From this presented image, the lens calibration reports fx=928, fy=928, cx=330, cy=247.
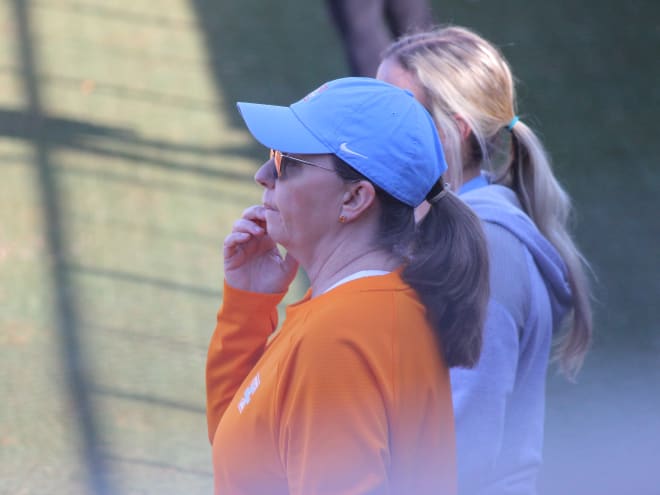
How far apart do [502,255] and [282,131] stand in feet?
2.52

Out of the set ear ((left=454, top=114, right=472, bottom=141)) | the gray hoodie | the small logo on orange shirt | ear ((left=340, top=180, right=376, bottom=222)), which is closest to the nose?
ear ((left=340, top=180, right=376, bottom=222))

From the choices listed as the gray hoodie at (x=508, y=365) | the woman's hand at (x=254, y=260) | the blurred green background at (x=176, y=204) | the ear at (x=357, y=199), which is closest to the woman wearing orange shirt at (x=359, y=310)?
the ear at (x=357, y=199)

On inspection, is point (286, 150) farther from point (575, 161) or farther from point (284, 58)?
point (284, 58)

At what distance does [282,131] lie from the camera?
5.49 ft

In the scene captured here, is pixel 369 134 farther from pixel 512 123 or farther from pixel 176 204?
pixel 176 204

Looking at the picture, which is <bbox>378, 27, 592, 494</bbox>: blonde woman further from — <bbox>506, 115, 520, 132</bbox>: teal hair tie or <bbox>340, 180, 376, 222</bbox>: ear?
<bbox>340, 180, 376, 222</bbox>: ear

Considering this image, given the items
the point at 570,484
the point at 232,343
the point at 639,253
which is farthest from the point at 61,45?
the point at 232,343

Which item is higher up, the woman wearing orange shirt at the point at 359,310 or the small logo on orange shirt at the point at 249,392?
the woman wearing orange shirt at the point at 359,310

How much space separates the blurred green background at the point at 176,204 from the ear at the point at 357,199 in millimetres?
2300

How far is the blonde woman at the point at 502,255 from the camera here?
6.80 feet

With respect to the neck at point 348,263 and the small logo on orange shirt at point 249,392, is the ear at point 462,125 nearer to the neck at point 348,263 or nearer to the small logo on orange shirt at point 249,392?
the neck at point 348,263

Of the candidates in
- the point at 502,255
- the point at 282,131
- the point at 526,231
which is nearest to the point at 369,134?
the point at 282,131

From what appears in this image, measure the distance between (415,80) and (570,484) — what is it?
2.10 meters

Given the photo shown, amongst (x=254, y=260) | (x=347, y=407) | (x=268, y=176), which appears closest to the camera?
(x=347, y=407)
